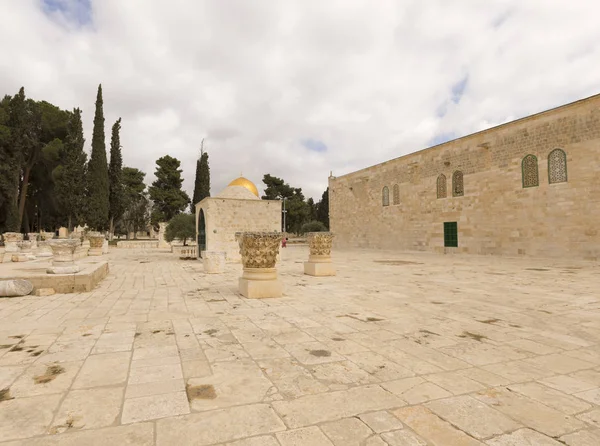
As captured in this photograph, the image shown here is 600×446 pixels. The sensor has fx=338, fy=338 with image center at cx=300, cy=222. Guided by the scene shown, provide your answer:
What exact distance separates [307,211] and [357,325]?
4149cm

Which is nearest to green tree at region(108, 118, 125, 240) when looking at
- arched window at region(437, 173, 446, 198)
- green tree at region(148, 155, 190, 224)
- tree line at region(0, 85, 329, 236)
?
tree line at region(0, 85, 329, 236)

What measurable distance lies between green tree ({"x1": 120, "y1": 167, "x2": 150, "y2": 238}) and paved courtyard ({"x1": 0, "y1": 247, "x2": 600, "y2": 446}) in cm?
3833

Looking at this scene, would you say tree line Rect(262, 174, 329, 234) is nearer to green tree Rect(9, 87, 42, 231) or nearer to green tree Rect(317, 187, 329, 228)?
green tree Rect(317, 187, 329, 228)

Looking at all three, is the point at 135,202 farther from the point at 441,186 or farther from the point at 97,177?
the point at 441,186

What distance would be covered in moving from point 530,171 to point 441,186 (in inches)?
180

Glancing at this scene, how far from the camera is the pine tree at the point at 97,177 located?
26641mm

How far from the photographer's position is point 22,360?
2.86 meters

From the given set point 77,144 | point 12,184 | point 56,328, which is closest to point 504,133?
point 56,328

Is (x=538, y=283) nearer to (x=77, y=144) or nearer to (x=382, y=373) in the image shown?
(x=382, y=373)

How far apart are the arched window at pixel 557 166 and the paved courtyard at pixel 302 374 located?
10532mm

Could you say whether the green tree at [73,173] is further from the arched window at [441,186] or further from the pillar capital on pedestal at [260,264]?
the pillar capital on pedestal at [260,264]

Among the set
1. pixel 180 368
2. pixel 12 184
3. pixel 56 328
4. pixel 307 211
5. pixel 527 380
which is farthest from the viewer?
pixel 307 211

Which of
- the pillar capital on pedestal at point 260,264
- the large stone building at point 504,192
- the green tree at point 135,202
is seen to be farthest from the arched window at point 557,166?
Answer: the green tree at point 135,202

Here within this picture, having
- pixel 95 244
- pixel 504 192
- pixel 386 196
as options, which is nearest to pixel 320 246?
pixel 504 192
